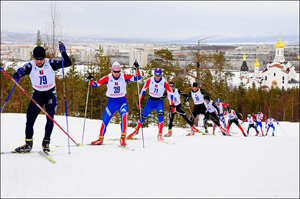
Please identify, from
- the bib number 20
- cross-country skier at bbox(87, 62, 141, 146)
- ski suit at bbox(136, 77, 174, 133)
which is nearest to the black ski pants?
the bib number 20

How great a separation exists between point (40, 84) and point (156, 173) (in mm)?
2941

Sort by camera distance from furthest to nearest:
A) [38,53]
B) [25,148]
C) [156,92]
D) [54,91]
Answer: [156,92], [54,91], [25,148], [38,53]

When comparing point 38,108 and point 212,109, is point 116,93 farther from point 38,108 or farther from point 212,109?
point 212,109

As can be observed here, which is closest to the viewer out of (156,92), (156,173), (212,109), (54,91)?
(156,173)

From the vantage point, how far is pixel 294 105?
229 ft

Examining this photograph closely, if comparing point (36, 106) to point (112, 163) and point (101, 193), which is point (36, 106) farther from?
point (101, 193)

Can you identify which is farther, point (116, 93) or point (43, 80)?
point (116, 93)

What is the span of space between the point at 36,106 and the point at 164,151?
3.04 m

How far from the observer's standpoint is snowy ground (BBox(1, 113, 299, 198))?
14.8ft

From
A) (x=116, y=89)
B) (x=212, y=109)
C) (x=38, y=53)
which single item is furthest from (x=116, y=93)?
(x=212, y=109)

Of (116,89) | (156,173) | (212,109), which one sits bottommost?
(156,173)

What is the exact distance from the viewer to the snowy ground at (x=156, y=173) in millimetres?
4500

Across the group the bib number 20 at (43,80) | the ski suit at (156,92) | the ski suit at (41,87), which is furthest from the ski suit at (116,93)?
the bib number 20 at (43,80)

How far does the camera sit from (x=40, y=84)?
239 inches
